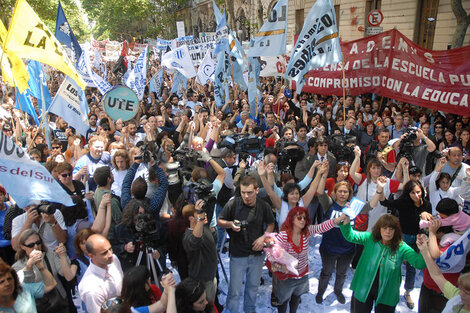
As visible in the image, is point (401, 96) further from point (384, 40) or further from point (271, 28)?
point (271, 28)

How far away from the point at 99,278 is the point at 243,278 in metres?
1.66

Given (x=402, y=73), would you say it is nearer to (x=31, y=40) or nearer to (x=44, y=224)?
(x=31, y=40)

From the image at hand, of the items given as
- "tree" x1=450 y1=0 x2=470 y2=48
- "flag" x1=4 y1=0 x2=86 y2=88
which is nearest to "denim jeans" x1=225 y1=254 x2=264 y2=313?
"flag" x1=4 y1=0 x2=86 y2=88

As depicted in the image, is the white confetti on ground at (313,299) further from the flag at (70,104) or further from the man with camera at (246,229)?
the flag at (70,104)

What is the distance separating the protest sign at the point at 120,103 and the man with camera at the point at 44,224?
2.91 m

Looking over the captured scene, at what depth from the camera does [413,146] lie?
5.46 metres

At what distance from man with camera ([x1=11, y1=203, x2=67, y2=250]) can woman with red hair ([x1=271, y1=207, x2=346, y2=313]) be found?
2.23m

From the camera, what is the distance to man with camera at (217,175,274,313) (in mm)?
3779

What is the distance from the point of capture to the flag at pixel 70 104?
6199 millimetres

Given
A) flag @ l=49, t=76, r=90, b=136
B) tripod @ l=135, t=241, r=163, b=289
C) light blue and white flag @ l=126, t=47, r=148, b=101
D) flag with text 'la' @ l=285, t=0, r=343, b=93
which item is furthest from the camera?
light blue and white flag @ l=126, t=47, r=148, b=101

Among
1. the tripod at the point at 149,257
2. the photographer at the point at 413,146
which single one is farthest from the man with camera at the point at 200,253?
the photographer at the point at 413,146

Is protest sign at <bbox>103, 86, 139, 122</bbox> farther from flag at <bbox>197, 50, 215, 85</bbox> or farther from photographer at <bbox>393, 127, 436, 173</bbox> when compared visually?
photographer at <bbox>393, 127, 436, 173</bbox>

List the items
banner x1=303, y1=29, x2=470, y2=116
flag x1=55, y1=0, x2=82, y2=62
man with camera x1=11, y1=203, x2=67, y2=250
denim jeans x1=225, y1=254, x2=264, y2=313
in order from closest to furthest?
man with camera x1=11, y1=203, x2=67, y2=250 < denim jeans x1=225, y1=254, x2=264, y2=313 < banner x1=303, y1=29, x2=470, y2=116 < flag x1=55, y1=0, x2=82, y2=62

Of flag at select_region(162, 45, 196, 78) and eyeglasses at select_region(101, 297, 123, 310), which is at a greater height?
flag at select_region(162, 45, 196, 78)
